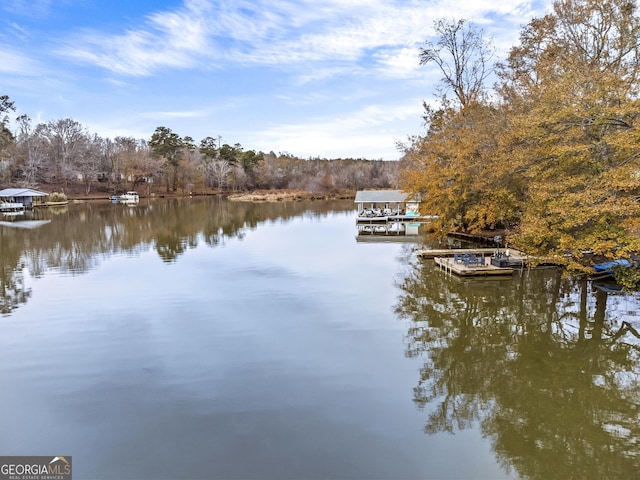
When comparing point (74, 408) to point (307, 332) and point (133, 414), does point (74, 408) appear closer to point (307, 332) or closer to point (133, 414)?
point (133, 414)

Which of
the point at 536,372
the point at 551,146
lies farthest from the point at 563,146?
the point at 536,372

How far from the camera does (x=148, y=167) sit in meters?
85.4

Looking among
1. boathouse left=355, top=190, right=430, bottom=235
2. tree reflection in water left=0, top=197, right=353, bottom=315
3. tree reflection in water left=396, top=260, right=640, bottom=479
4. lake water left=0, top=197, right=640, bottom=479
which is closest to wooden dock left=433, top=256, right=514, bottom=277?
lake water left=0, top=197, right=640, bottom=479

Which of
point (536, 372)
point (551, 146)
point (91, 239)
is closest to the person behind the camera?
point (536, 372)

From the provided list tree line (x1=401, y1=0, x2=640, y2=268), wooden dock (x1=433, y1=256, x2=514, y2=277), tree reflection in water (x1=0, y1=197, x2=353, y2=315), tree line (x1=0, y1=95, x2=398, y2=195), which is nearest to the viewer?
tree line (x1=401, y1=0, x2=640, y2=268)

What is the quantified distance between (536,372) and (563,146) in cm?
666

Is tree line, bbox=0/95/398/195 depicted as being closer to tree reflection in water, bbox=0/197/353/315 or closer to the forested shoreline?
tree reflection in water, bbox=0/197/353/315

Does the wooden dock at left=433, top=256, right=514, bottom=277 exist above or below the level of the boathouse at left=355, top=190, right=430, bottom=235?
below

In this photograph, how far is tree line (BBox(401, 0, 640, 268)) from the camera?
38.8ft

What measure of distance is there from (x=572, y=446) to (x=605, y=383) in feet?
9.34

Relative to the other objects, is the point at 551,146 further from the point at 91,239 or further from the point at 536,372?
the point at 91,239

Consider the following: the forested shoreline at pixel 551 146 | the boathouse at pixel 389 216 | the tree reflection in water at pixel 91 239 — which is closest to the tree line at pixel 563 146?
the forested shoreline at pixel 551 146

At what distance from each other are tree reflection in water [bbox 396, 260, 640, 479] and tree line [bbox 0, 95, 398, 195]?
67.8 meters

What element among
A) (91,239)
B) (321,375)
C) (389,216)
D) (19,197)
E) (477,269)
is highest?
(19,197)
